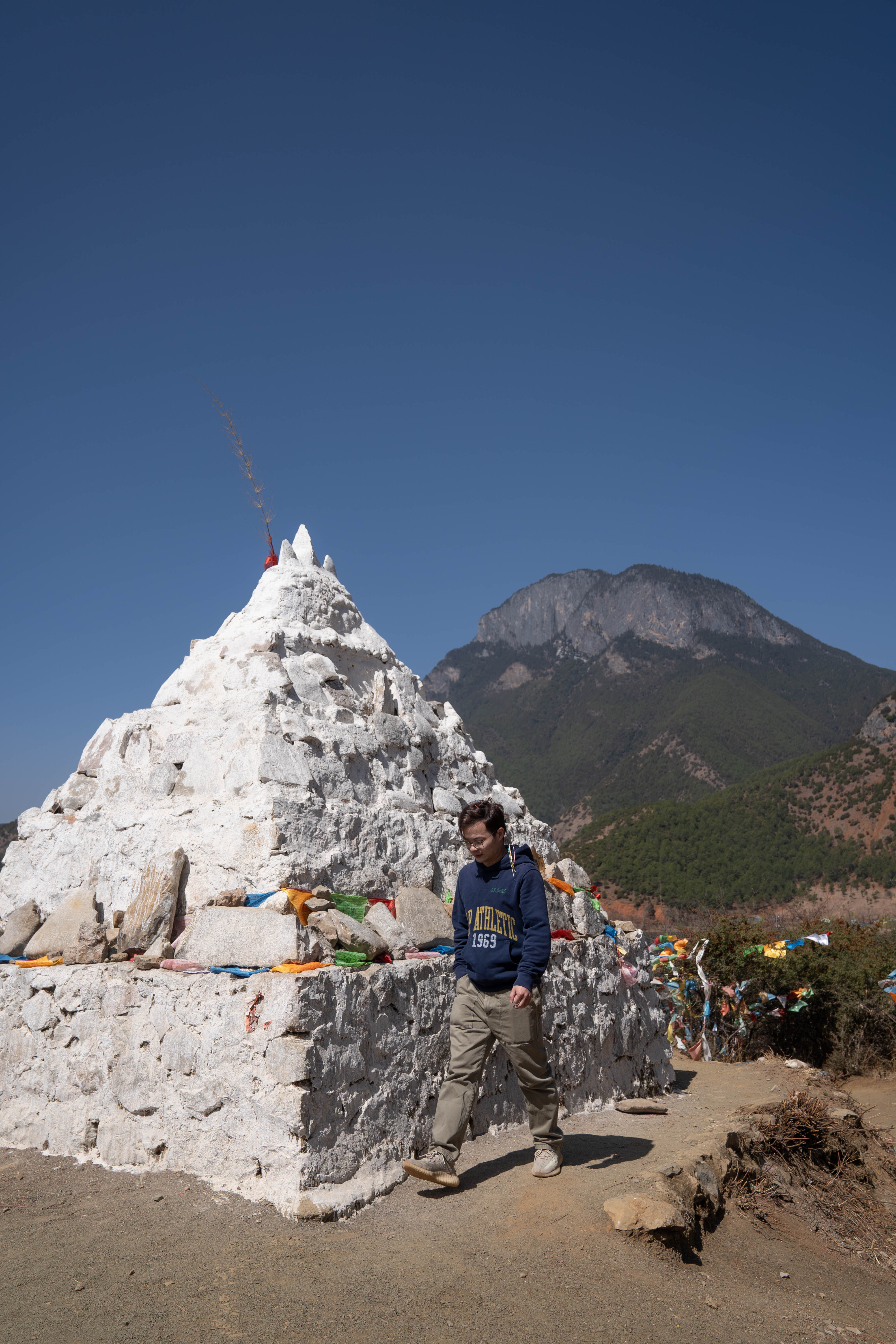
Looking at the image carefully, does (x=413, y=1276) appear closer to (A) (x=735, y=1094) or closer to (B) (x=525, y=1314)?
(B) (x=525, y=1314)

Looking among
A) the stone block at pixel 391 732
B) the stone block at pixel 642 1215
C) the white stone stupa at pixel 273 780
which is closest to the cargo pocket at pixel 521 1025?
the stone block at pixel 642 1215

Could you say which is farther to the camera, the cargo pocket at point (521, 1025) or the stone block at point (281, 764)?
the stone block at point (281, 764)

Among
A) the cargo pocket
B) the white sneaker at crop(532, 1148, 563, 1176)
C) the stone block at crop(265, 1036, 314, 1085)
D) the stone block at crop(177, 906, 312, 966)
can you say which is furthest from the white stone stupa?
the white sneaker at crop(532, 1148, 563, 1176)

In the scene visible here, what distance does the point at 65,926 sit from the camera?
15.2 ft

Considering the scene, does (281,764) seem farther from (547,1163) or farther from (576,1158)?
(576,1158)

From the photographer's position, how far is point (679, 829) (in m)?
34.0

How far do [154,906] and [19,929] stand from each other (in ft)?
3.81

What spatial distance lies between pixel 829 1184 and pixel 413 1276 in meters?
2.86

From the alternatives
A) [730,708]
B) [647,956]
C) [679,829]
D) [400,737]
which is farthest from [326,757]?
[730,708]

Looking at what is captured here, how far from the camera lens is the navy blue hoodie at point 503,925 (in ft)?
11.4

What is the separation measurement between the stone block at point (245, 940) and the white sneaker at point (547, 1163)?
4.36 ft

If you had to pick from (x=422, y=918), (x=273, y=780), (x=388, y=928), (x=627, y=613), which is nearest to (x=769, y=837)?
(x=422, y=918)

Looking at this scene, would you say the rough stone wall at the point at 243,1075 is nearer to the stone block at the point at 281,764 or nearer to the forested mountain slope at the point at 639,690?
the stone block at the point at 281,764

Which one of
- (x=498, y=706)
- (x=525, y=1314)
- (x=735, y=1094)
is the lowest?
(x=735, y=1094)
